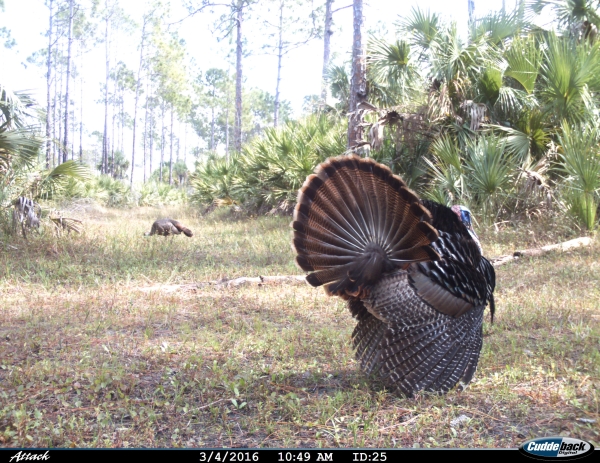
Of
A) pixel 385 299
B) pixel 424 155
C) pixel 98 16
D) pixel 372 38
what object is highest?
pixel 98 16

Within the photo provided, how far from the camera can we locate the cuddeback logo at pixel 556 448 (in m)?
2.57

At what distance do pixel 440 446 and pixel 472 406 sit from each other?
578 millimetres

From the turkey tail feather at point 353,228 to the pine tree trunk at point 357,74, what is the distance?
7865 mm

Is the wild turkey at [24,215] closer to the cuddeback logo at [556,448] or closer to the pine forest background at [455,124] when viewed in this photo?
the pine forest background at [455,124]

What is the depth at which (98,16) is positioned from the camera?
1426 inches

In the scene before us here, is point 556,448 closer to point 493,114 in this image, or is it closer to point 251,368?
point 251,368

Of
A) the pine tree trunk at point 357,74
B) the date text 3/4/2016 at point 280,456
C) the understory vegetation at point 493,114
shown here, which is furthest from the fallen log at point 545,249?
the date text 3/4/2016 at point 280,456

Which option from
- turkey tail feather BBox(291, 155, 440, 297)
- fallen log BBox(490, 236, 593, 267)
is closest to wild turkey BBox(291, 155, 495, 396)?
turkey tail feather BBox(291, 155, 440, 297)

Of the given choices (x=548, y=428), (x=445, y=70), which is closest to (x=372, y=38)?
(x=445, y=70)

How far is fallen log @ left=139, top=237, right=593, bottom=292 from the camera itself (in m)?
6.66

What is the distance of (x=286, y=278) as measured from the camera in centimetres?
711

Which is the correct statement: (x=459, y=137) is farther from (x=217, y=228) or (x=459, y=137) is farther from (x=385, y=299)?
(x=385, y=299)

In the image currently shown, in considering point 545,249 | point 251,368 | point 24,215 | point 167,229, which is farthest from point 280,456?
point 167,229

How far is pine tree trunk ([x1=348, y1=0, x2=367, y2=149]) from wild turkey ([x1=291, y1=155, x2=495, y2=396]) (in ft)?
25.8
